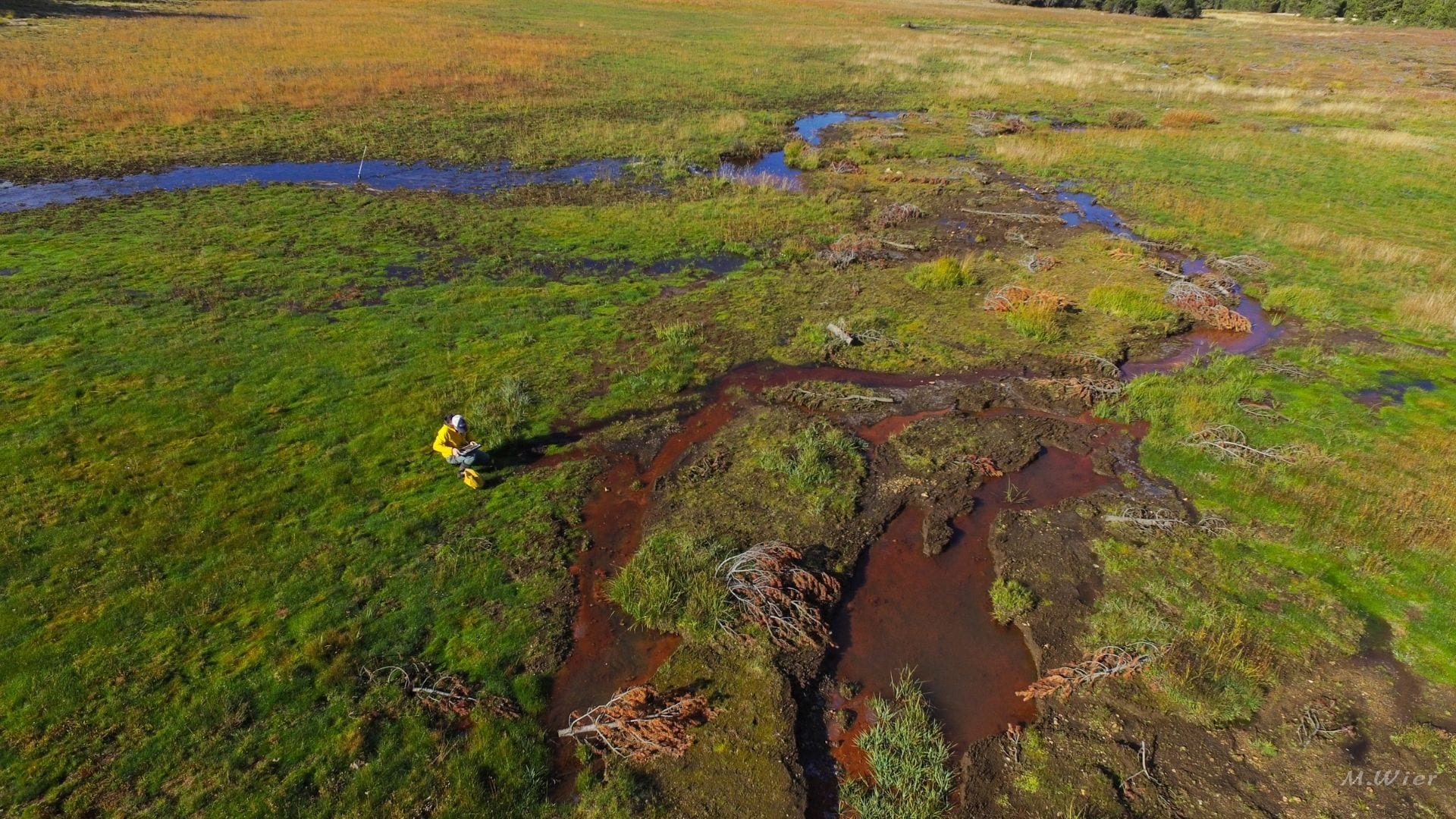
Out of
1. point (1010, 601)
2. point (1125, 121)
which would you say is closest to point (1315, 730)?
point (1010, 601)

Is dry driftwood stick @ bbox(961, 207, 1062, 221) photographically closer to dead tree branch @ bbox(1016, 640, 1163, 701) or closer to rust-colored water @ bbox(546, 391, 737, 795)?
rust-colored water @ bbox(546, 391, 737, 795)

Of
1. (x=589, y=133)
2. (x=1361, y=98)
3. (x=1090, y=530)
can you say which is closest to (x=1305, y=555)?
(x=1090, y=530)

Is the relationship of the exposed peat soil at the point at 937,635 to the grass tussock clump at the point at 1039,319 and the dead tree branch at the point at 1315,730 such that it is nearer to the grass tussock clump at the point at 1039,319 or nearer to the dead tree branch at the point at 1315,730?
the dead tree branch at the point at 1315,730

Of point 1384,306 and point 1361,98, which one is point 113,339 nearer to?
point 1384,306

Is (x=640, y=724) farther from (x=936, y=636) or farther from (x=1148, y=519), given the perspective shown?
(x=1148, y=519)

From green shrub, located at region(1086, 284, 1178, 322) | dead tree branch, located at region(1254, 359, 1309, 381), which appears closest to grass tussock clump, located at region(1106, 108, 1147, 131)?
green shrub, located at region(1086, 284, 1178, 322)

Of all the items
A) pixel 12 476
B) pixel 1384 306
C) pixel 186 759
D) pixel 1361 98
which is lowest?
pixel 186 759

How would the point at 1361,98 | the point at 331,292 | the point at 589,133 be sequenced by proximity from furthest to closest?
the point at 1361,98
the point at 589,133
the point at 331,292
